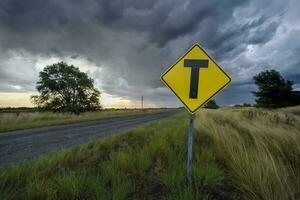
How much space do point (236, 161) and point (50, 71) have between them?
129ft

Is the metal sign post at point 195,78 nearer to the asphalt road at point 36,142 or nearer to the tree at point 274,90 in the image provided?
the asphalt road at point 36,142

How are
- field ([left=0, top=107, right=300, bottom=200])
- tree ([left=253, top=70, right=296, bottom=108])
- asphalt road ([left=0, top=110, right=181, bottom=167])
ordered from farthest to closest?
tree ([left=253, top=70, right=296, bottom=108]), asphalt road ([left=0, top=110, right=181, bottom=167]), field ([left=0, top=107, right=300, bottom=200])

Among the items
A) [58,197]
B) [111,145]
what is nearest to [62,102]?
[111,145]

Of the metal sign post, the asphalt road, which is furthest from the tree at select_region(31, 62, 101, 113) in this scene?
the metal sign post

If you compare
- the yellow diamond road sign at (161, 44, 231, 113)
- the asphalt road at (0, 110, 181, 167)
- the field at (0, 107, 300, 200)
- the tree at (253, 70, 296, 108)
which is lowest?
the asphalt road at (0, 110, 181, 167)

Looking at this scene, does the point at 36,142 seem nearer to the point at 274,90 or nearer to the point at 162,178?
the point at 162,178

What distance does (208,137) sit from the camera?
6188 millimetres

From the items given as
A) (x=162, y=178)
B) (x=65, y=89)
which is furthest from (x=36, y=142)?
(x=65, y=89)

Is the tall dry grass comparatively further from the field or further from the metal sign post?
the metal sign post

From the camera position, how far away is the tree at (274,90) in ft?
111

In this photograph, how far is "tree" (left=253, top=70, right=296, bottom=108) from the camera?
33969 mm

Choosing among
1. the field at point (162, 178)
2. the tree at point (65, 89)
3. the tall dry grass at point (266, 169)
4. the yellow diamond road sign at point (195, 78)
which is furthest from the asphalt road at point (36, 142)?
the tree at point (65, 89)

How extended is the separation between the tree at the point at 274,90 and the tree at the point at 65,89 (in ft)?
104

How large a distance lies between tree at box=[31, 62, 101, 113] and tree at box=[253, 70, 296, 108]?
104ft
